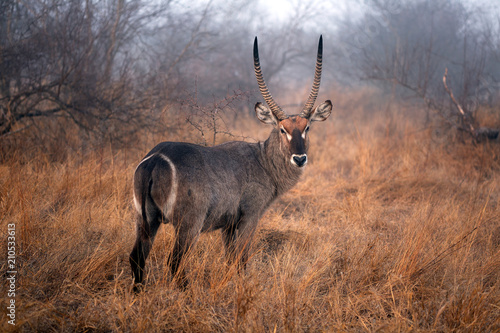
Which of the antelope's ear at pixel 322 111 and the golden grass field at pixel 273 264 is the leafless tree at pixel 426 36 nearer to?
the golden grass field at pixel 273 264

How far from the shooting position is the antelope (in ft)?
10.3

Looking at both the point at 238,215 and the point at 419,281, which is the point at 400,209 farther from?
the point at 238,215

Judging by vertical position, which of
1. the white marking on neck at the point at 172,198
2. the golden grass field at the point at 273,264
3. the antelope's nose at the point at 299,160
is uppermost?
the antelope's nose at the point at 299,160

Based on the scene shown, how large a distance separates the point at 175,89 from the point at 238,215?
5043mm

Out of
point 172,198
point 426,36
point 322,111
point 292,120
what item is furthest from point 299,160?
point 426,36

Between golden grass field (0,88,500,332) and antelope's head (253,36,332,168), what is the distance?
1014 mm

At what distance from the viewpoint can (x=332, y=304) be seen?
3.00 metres

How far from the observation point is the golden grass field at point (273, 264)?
2.71 m

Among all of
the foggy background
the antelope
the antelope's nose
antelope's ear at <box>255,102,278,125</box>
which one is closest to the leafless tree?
the foggy background

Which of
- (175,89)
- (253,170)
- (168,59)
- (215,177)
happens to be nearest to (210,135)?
(175,89)

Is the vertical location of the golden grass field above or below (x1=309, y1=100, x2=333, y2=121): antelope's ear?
below

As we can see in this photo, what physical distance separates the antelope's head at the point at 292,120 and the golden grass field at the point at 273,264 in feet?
3.33

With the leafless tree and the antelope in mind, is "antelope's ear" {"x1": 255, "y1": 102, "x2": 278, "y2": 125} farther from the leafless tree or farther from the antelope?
the leafless tree

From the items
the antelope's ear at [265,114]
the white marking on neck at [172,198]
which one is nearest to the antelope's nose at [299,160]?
the antelope's ear at [265,114]
